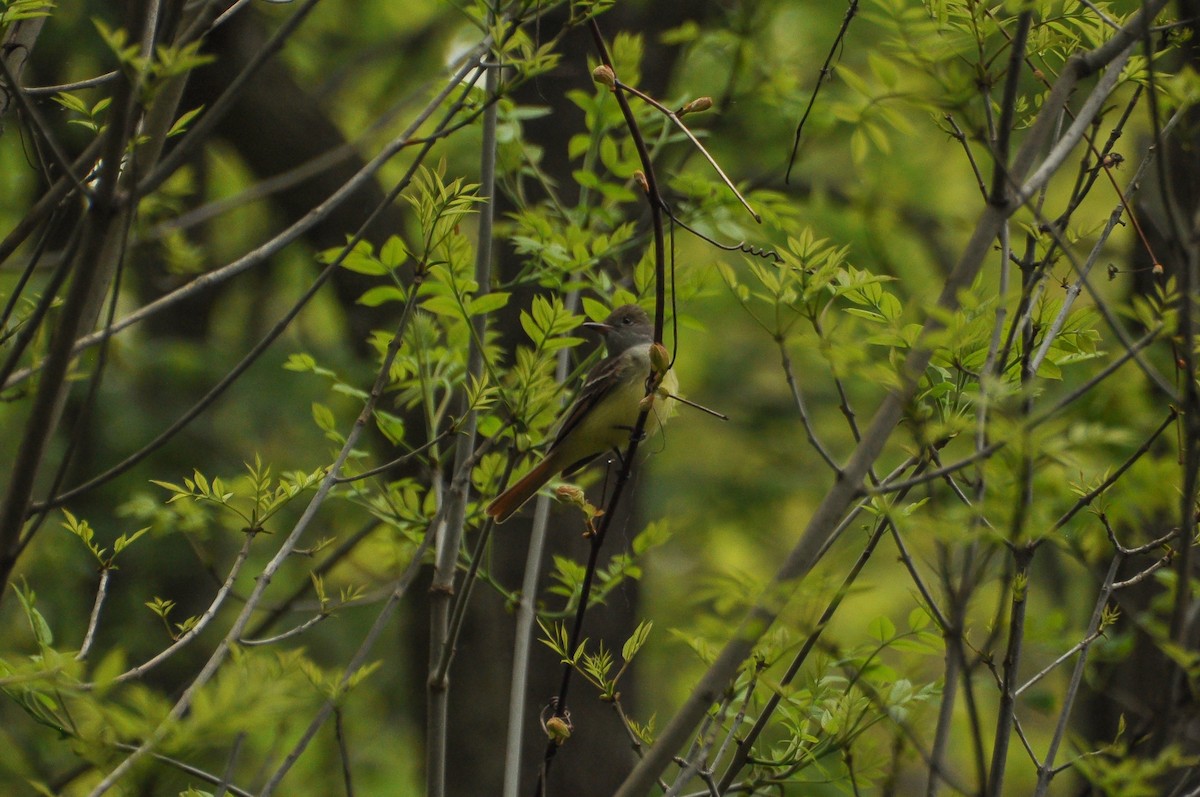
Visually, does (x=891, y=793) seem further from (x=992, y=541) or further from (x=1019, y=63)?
(x=1019, y=63)

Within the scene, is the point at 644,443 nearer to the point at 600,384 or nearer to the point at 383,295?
the point at 600,384

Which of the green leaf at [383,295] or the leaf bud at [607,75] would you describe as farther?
the green leaf at [383,295]

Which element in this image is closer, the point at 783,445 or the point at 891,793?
the point at 891,793

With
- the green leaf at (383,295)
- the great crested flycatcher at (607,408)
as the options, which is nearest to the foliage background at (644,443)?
the green leaf at (383,295)

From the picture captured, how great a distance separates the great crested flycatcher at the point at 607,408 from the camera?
186 inches

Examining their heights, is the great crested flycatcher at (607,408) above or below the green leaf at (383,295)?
below

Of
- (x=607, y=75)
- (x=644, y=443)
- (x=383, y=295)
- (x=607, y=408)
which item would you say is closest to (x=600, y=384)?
(x=607, y=408)

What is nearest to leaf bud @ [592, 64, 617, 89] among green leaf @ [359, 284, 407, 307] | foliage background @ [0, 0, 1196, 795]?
foliage background @ [0, 0, 1196, 795]

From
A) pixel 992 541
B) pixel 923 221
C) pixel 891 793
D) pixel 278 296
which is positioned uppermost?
pixel 992 541

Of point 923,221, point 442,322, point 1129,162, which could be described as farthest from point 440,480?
point 1129,162

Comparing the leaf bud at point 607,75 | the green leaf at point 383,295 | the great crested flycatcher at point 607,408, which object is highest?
the leaf bud at point 607,75

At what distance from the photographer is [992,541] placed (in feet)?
6.91

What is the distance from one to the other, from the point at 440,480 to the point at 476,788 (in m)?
3.08

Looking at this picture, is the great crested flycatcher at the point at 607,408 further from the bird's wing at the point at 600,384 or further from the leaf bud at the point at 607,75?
the leaf bud at the point at 607,75
